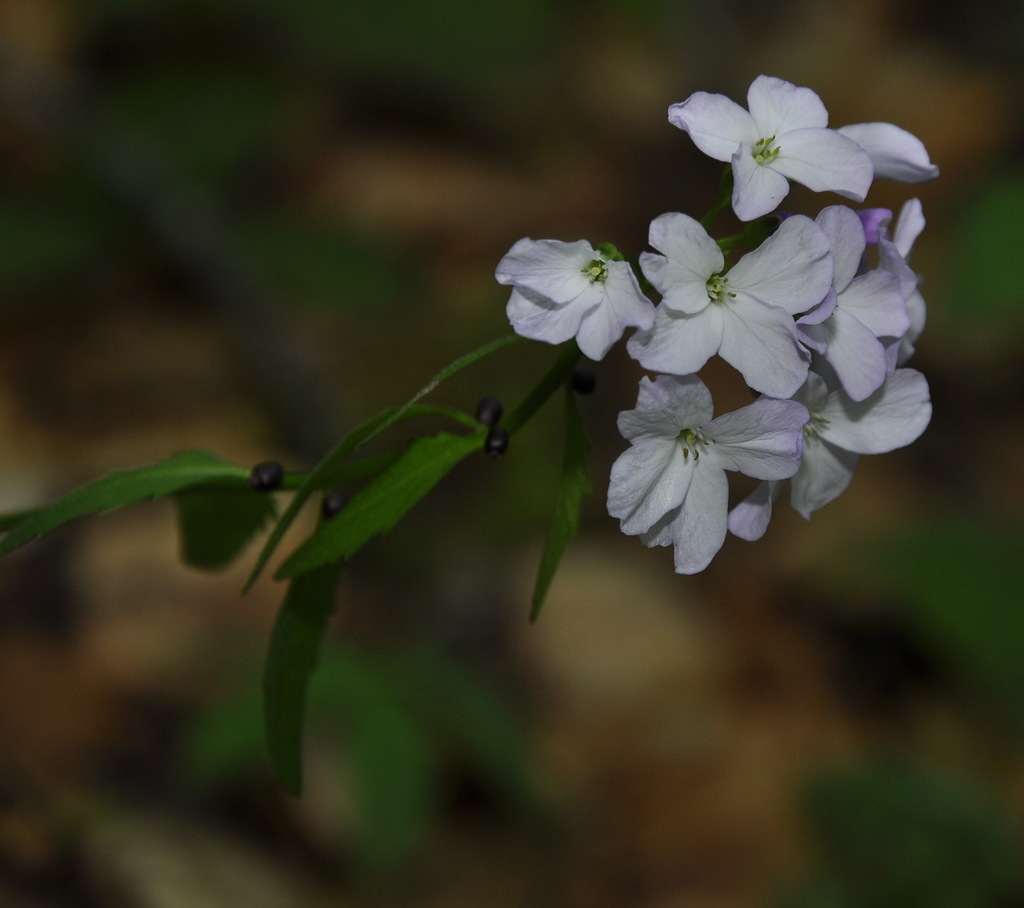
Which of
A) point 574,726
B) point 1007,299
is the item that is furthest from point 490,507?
point 1007,299

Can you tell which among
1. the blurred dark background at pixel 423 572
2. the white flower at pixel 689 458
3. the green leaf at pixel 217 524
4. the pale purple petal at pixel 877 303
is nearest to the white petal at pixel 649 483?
the white flower at pixel 689 458

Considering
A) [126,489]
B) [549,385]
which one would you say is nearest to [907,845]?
[549,385]

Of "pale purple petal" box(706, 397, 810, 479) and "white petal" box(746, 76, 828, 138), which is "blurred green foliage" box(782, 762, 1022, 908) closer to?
"pale purple petal" box(706, 397, 810, 479)

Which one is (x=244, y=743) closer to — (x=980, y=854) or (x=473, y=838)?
(x=473, y=838)

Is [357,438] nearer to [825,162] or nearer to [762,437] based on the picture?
[762,437]

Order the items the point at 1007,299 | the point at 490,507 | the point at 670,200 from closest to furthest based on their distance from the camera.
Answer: the point at 1007,299 < the point at 490,507 < the point at 670,200

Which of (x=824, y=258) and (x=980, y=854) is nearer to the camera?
(x=824, y=258)

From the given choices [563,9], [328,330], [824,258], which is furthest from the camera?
[563,9]
